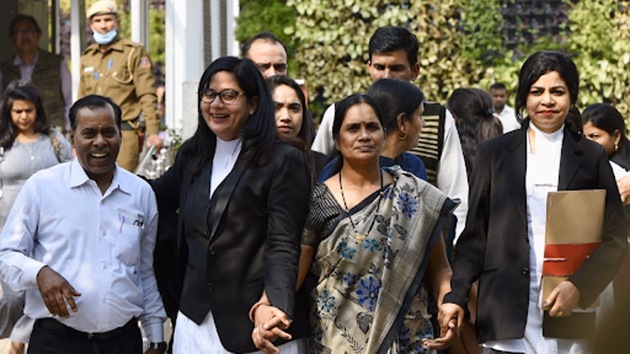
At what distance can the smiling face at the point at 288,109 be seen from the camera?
16.7 ft

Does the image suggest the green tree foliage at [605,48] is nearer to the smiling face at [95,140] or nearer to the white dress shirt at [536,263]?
the white dress shirt at [536,263]

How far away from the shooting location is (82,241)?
4.28 meters

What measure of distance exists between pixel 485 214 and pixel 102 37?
550 cm

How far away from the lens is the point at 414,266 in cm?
403

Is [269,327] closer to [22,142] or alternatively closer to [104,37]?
[22,142]

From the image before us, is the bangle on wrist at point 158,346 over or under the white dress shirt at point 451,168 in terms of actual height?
under

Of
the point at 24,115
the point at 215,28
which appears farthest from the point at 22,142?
the point at 215,28

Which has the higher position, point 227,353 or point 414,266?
point 414,266

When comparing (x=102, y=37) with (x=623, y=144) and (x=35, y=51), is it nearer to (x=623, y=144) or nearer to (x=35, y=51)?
(x=35, y=51)

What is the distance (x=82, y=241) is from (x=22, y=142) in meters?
3.78

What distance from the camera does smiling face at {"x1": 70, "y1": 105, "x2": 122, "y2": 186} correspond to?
4.33 metres

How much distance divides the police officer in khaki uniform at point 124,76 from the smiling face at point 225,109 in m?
5.03

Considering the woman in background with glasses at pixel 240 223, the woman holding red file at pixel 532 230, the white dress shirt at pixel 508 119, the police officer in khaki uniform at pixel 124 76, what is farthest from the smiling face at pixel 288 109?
the white dress shirt at pixel 508 119

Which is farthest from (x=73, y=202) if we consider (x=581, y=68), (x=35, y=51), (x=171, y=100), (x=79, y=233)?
(x=581, y=68)
